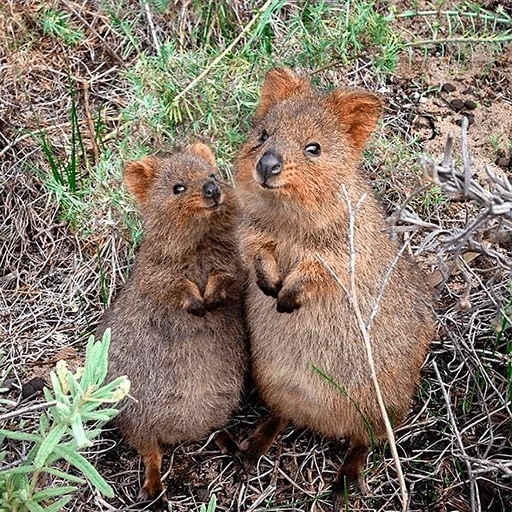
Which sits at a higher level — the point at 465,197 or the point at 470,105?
the point at 465,197

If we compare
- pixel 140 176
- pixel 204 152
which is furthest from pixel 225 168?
pixel 140 176

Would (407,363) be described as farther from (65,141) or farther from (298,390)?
(65,141)

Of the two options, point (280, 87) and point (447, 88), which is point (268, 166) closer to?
point (280, 87)

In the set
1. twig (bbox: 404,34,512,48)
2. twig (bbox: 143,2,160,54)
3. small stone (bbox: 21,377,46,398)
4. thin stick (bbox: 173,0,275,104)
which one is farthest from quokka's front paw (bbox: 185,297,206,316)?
twig (bbox: 404,34,512,48)

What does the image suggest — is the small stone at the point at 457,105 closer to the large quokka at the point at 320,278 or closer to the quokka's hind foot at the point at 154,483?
the large quokka at the point at 320,278

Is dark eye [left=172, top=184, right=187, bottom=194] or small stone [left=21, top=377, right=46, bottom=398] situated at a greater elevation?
dark eye [left=172, top=184, right=187, bottom=194]

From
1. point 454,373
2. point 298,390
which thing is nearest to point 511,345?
point 454,373

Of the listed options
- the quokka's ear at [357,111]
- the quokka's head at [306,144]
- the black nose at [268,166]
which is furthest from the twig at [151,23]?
the black nose at [268,166]

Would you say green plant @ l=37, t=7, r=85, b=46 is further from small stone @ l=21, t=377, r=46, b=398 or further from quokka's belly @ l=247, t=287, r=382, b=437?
quokka's belly @ l=247, t=287, r=382, b=437
